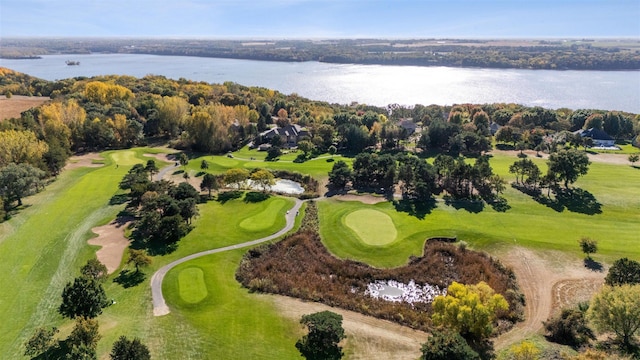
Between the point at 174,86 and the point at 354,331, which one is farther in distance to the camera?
the point at 174,86

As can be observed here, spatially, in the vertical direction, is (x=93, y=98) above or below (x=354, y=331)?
above

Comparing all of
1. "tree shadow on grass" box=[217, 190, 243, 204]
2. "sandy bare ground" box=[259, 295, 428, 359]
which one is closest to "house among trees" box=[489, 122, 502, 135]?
"tree shadow on grass" box=[217, 190, 243, 204]

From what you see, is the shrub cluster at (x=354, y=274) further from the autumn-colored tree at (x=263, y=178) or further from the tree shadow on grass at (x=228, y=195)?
the tree shadow on grass at (x=228, y=195)

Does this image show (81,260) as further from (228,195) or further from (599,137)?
(599,137)

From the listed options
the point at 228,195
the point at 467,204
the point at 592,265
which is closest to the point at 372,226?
the point at 467,204

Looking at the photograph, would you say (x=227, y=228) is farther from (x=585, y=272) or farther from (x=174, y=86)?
(x=174, y=86)

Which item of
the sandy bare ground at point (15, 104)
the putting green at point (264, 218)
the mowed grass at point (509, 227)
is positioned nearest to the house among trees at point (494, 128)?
the mowed grass at point (509, 227)

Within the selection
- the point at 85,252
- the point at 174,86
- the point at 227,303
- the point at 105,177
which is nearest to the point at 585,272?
the point at 227,303
